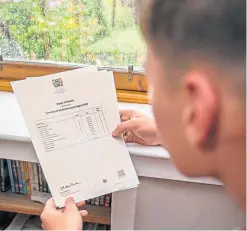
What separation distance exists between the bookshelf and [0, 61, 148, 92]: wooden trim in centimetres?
37

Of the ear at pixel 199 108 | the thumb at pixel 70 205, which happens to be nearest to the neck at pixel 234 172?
the ear at pixel 199 108

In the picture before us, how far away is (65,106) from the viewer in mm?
971

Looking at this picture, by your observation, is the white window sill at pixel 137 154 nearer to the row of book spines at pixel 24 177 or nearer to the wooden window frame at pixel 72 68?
the row of book spines at pixel 24 177

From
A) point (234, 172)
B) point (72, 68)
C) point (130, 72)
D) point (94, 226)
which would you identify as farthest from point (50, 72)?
point (234, 172)

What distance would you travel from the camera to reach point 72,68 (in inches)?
50.6

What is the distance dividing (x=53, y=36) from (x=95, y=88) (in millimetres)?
368

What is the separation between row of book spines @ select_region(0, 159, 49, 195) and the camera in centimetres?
120

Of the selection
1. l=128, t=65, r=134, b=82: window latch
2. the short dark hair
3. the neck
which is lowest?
l=128, t=65, r=134, b=82: window latch

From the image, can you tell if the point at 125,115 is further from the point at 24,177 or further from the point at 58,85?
the point at 24,177

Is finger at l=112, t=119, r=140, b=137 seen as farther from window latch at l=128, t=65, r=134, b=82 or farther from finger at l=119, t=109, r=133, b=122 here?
window latch at l=128, t=65, r=134, b=82

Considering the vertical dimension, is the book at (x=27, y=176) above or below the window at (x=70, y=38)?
below

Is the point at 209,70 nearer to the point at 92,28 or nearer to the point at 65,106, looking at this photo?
the point at 65,106

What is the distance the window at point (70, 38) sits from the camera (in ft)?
4.05

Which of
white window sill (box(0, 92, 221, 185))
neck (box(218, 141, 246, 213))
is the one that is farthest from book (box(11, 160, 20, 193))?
neck (box(218, 141, 246, 213))
